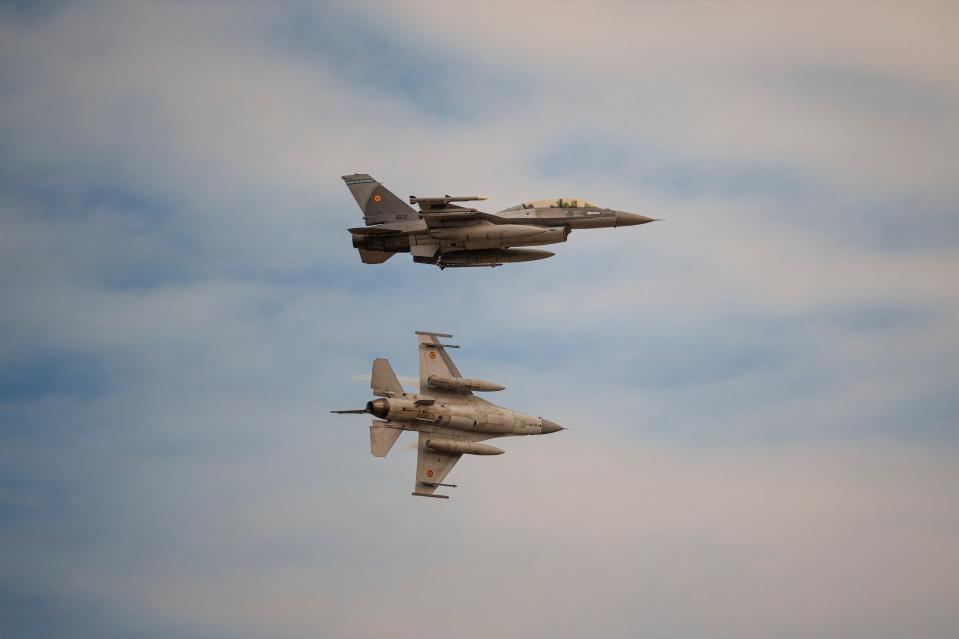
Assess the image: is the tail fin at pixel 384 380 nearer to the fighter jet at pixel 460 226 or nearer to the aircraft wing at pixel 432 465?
the aircraft wing at pixel 432 465

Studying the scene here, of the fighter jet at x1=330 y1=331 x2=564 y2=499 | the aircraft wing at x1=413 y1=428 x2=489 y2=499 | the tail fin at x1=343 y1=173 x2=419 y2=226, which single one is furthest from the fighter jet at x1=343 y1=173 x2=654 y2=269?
the aircraft wing at x1=413 y1=428 x2=489 y2=499

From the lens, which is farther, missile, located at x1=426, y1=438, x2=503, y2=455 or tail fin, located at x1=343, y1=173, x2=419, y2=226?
tail fin, located at x1=343, y1=173, x2=419, y2=226

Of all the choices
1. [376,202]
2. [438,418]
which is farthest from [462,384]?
[376,202]

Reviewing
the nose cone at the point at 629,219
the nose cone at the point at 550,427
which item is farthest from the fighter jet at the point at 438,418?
the nose cone at the point at 629,219

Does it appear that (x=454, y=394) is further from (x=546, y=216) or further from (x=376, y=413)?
(x=546, y=216)

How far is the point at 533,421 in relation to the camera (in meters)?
83.3

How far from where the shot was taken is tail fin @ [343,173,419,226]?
8600cm

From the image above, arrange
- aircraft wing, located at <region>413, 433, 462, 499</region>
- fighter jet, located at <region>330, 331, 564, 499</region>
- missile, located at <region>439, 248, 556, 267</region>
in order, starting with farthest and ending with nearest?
missile, located at <region>439, 248, 556, 267</region>, aircraft wing, located at <region>413, 433, 462, 499</region>, fighter jet, located at <region>330, 331, 564, 499</region>

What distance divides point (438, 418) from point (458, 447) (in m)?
1.97

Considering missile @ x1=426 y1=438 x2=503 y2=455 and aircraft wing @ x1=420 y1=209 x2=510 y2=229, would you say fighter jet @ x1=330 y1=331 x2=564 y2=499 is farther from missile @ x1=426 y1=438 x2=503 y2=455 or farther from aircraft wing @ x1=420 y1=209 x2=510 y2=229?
aircraft wing @ x1=420 y1=209 x2=510 y2=229

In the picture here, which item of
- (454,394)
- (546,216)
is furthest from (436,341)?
(546,216)

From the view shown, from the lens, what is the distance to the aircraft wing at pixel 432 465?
81688 mm

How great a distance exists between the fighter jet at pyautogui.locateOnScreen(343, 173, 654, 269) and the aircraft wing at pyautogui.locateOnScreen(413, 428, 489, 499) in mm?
9834

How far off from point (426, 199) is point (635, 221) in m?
13.0
